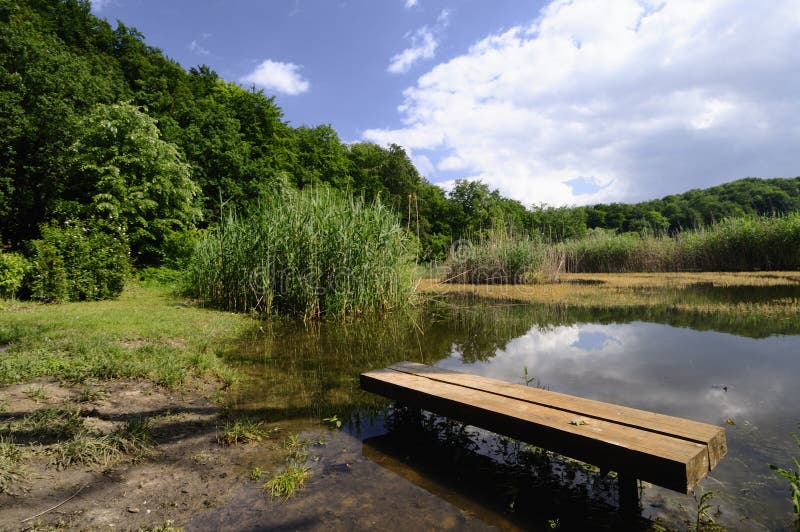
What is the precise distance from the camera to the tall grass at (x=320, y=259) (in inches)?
253

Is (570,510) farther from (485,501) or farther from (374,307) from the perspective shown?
(374,307)

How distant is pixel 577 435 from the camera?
1784mm

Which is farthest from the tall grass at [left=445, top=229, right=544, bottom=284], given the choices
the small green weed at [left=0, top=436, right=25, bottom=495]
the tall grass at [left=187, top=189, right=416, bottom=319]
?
the small green weed at [left=0, top=436, right=25, bottom=495]

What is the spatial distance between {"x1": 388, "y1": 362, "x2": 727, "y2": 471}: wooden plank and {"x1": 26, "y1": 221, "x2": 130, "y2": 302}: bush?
7776mm

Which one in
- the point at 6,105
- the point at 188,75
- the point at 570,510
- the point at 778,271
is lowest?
the point at 570,510

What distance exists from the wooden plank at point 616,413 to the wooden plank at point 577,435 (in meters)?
0.04

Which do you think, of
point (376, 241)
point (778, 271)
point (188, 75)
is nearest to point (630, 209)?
point (778, 271)

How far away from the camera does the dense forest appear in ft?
37.4

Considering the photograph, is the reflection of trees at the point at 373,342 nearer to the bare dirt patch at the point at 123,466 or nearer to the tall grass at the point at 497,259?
the bare dirt patch at the point at 123,466

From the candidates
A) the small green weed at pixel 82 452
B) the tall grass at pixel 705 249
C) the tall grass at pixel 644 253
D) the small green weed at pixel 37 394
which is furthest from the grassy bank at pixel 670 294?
the small green weed at pixel 82 452

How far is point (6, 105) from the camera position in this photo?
12664 millimetres

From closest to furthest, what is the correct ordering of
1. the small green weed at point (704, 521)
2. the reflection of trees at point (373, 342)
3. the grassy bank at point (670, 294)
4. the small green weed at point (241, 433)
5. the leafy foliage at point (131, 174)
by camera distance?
1. the small green weed at point (704, 521)
2. the small green weed at point (241, 433)
3. the reflection of trees at point (373, 342)
4. the grassy bank at point (670, 294)
5. the leafy foliage at point (131, 174)

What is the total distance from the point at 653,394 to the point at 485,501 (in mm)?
2198

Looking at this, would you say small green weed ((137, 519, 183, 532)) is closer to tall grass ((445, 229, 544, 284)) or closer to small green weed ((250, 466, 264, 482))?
small green weed ((250, 466, 264, 482))
